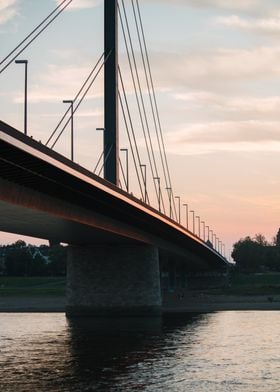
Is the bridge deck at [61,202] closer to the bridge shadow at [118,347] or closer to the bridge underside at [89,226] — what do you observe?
the bridge underside at [89,226]

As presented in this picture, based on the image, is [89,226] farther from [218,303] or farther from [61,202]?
[218,303]

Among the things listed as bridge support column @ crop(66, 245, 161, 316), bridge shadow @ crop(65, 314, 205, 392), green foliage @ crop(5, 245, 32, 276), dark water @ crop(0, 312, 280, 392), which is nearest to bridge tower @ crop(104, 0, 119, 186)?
bridge shadow @ crop(65, 314, 205, 392)

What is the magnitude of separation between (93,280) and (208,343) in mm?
29450

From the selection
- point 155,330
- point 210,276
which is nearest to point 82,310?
point 155,330

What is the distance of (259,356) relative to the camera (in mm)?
42031

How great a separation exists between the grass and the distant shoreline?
6.84 meters

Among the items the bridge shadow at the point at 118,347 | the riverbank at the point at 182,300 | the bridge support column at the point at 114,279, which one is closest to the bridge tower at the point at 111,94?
the bridge shadow at the point at 118,347

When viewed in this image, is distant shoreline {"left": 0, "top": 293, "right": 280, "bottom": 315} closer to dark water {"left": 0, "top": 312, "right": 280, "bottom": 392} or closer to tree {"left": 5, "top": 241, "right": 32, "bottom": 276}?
dark water {"left": 0, "top": 312, "right": 280, "bottom": 392}

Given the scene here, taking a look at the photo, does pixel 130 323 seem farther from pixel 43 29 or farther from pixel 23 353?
pixel 43 29

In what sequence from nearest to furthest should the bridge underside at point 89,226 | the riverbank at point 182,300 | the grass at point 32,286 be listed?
the bridge underside at point 89,226
the riverbank at point 182,300
the grass at point 32,286

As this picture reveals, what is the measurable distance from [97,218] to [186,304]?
52923 millimetres

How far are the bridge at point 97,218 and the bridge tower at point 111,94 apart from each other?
7cm

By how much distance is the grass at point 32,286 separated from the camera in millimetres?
129675

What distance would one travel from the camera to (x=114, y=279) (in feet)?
256
